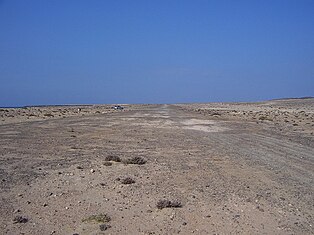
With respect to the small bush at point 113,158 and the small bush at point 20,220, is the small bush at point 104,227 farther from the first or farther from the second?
the small bush at point 113,158

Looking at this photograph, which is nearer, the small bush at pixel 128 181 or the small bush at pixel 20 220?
the small bush at pixel 20 220

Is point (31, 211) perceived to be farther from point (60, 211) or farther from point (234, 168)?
point (234, 168)

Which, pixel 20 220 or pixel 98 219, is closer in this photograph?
pixel 20 220

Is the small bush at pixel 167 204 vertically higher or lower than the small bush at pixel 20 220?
lower

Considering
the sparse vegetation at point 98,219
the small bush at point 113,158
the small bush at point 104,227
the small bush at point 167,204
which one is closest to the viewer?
the small bush at point 104,227

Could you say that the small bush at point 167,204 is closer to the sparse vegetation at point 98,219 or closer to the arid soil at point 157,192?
the arid soil at point 157,192

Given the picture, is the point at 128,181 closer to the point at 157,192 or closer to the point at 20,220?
the point at 157,192

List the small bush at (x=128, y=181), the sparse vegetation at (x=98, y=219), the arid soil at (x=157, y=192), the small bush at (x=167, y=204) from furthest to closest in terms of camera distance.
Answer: the small bush at (x=128, y=181) → the small bush at (x=167, y=204) → the sparse vegetation at (x=98, y=219) → the arid soil at (x=157, y=192)

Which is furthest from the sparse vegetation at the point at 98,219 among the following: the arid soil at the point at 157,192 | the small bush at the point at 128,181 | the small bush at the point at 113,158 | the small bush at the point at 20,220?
the small bush at the point at 113,158

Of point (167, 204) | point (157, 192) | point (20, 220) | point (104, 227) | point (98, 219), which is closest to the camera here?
point (104, 227)

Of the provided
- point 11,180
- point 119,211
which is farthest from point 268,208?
point 11,180

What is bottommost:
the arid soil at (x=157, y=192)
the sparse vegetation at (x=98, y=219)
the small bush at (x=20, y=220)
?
the arid soil at (x=157, y=192)

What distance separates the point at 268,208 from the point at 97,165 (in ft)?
24.4

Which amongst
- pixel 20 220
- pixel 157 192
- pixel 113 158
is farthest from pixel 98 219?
pixel 113 158
